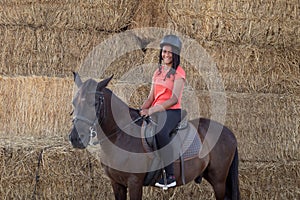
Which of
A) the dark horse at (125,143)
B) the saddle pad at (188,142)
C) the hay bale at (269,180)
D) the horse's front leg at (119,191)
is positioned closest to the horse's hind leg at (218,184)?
the dark horse at (125,143)

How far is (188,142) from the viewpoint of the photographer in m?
5.75

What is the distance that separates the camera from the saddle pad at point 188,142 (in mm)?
5660

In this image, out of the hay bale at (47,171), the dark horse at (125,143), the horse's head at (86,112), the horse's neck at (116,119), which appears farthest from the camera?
the hay bale at (47,171)

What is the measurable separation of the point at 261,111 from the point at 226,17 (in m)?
1.40

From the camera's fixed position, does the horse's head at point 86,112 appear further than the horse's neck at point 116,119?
No

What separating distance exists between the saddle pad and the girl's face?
0.73 metres

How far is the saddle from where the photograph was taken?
5383 mm

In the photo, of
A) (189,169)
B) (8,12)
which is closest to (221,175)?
(189,169)

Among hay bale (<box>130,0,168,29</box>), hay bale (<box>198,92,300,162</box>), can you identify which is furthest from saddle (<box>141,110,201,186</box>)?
hay bale (<box>130,0,168,29</box>)

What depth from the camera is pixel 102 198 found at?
7.08 metres

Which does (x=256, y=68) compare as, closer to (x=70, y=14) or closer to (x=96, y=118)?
(x=70, y=14)

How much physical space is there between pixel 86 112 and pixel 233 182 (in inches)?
86.5

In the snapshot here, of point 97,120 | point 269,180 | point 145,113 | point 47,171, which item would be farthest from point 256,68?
point 97,120

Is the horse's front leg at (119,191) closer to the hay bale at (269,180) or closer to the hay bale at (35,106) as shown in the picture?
the hay bale at (35,106)
